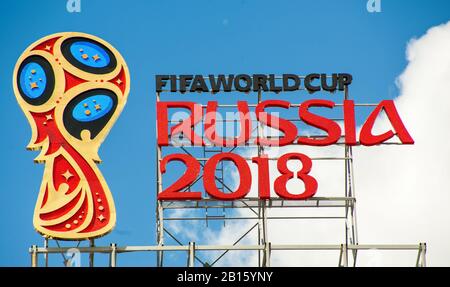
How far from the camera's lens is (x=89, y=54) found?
51500 mm

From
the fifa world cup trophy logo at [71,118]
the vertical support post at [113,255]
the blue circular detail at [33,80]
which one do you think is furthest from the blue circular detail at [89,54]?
the vertical support post at [113,255]

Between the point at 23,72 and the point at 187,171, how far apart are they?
6.89m

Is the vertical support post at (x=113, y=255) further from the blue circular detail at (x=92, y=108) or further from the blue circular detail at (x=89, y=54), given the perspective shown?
the blue circular detail at (x=89, y=54)

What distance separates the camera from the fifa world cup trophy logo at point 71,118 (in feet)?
158

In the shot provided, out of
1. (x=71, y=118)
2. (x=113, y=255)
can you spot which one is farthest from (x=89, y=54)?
(x=113, y=255)

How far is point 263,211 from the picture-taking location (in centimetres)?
5088

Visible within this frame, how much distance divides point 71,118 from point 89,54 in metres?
2.74

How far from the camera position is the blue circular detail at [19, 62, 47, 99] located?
166 ft
